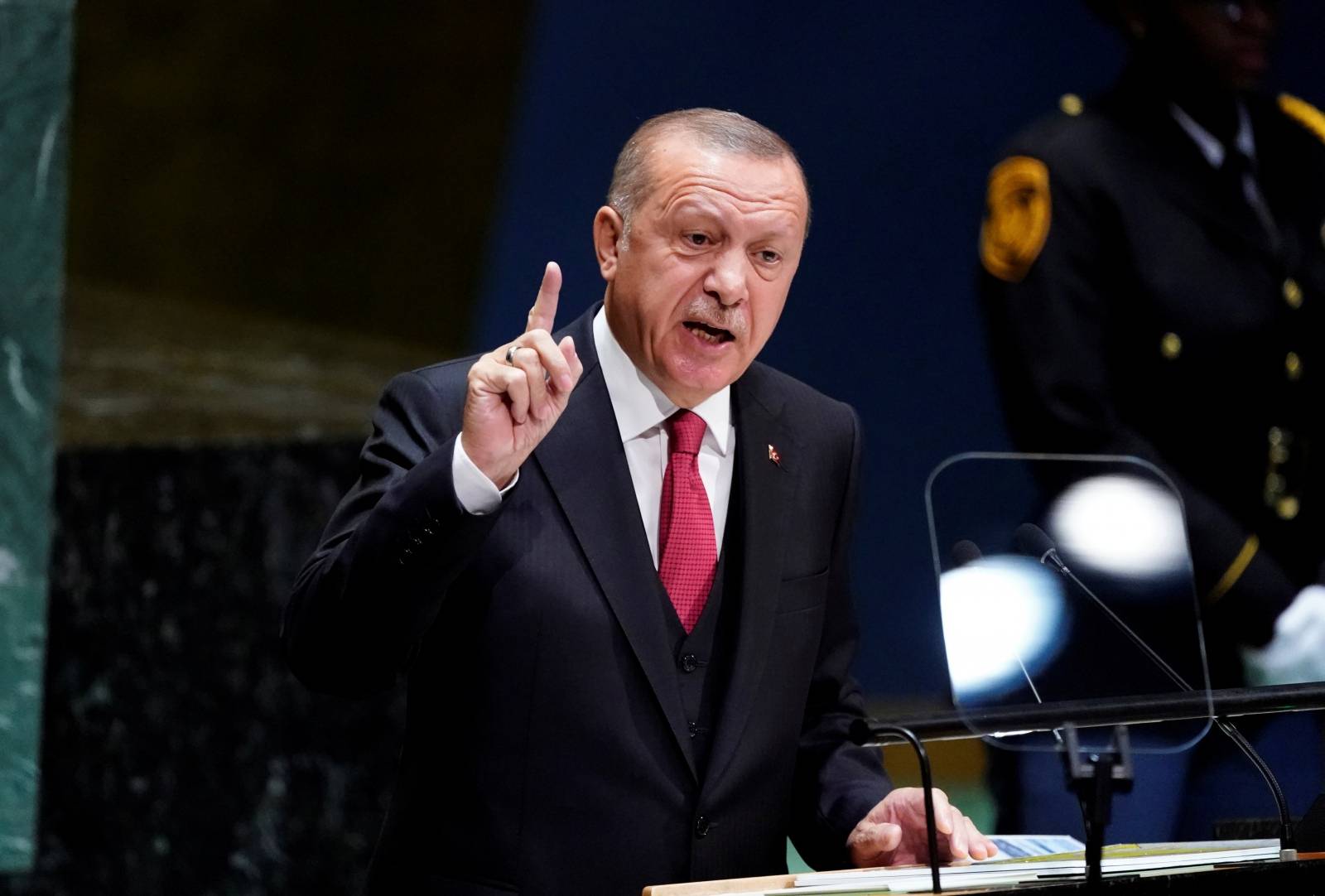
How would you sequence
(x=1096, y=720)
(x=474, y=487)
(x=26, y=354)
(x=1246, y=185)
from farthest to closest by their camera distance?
1. (x=1246, y=185)
2. (x=26, y=354)
3. (x=474, y=487)
4. (x=1096, y=720)

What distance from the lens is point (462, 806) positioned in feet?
6.17

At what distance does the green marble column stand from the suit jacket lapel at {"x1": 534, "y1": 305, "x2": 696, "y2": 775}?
1.76 metres

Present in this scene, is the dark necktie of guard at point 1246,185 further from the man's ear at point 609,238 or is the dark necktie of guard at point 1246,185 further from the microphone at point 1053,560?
the microphone at point 1053,560

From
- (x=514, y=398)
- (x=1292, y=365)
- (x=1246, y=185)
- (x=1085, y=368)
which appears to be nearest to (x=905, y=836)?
(x=514, y=398)

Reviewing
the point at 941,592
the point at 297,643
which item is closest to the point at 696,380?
the point at 941,592

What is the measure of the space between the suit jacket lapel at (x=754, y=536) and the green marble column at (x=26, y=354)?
5.92 feet

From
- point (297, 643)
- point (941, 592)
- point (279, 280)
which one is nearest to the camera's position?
point (941, 592)

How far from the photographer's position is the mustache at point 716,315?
196 centimetres

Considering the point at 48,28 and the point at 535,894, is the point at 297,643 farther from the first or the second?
the point at 48,28

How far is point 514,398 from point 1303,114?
2676 millimetres

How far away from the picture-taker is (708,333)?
1979 millimetres

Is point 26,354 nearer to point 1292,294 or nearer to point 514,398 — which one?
point 514,398

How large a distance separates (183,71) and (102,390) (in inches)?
29.8

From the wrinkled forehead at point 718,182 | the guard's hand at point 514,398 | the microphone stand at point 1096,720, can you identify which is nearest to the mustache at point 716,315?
the wrinkled forehead at point 718,182
